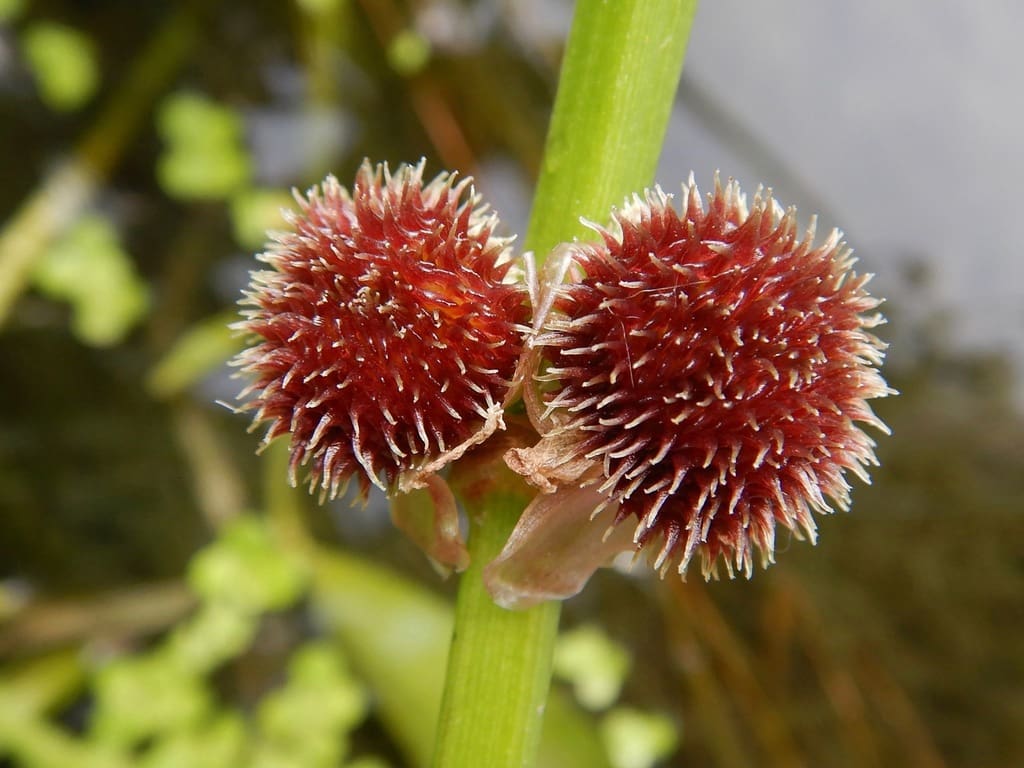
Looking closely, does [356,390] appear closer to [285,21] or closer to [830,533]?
[830,533]

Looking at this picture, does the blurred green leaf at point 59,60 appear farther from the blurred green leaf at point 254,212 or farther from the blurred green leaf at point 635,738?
the blurred green leaf at point 635,738

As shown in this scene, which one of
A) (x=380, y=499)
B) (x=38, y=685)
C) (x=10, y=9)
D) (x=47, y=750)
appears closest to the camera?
(x=47, y=750)

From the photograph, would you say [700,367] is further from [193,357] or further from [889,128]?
[193,357]

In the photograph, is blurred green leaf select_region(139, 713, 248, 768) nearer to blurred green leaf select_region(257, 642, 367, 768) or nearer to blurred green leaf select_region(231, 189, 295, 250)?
blurred green leaf select_region(257, 642, 367, 768)

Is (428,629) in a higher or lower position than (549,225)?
lower

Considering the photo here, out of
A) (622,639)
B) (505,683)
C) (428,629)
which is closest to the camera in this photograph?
(505,683)

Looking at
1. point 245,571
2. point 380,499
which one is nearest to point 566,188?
point 245,571

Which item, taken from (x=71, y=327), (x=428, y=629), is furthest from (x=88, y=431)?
(x=428, y=629)

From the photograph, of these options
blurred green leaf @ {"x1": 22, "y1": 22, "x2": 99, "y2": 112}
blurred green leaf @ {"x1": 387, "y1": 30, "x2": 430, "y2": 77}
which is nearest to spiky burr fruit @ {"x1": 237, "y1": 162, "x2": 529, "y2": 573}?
blurred green leaf @ {"x1": 387, "y1": 30, "x2": 430, "y2": 77}
